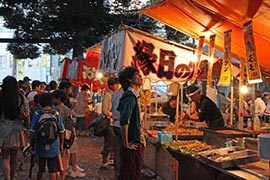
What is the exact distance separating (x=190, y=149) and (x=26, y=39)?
14.7 meters

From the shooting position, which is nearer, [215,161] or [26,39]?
[215,161]

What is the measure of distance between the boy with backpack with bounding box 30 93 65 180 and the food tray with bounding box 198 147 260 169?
7.06 ft

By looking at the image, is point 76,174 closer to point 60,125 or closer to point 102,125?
point 102,125

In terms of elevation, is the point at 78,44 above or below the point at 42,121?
above

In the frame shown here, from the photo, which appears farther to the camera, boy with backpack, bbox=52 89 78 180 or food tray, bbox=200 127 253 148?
boy with backpack, bbox=52 89 78 180

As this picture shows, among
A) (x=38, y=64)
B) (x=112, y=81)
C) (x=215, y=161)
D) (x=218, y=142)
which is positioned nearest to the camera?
(x=215, y=161)

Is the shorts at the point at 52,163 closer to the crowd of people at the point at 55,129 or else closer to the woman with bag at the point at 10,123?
the crowd of people at the point at 55,129

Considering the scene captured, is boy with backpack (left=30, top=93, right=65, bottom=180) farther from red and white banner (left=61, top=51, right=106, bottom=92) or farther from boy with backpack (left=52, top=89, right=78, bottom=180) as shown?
red and white banner (left=61, top=51, right=106, bottom=92)

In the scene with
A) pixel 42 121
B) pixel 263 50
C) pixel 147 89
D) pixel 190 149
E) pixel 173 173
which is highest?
pixel 263 50

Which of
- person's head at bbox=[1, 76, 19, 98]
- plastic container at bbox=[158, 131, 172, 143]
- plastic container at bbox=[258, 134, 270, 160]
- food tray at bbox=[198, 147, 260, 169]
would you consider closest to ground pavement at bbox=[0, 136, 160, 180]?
plastic container at bbox=[158, 131, 172, 143]

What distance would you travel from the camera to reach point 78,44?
18062mm

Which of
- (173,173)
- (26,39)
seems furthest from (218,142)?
(26,39)

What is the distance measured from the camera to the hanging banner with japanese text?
6961 millimetres

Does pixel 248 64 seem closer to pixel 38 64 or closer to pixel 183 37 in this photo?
pixel 183 37
